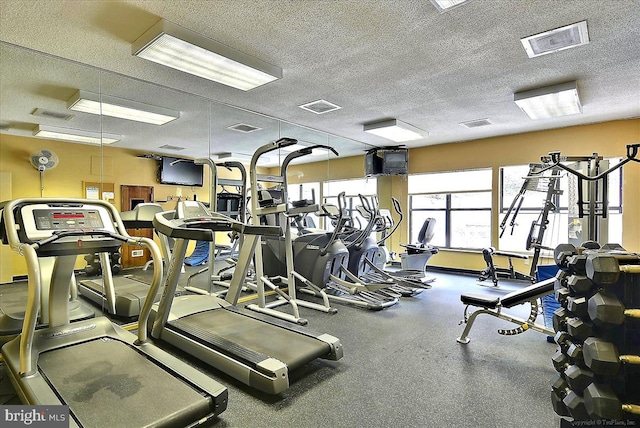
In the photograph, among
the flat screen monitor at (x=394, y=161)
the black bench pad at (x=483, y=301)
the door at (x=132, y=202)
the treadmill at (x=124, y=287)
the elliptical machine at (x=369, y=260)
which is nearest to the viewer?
the black bench pad at (x=483, y=301)

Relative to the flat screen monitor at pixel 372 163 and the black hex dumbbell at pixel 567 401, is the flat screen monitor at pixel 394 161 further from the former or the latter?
the black hex dumbbell at pixel 567 401

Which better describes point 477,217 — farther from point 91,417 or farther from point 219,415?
point 91,417

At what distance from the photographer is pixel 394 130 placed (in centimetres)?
588

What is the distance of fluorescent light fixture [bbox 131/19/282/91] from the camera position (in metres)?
2.67

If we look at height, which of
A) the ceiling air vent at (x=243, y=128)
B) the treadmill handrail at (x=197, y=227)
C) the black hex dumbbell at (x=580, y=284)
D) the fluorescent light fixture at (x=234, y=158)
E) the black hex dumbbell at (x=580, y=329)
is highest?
the ceiling air vent at (x=243, y=128)

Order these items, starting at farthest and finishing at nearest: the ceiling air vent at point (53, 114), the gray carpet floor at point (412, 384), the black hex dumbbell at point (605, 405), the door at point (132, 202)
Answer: the door at point (132, 202) → the ceiling air vent at point (53, 114) → the gray carpet floor at point (412, 384) → the black hex dumbbell at point (605, 405)

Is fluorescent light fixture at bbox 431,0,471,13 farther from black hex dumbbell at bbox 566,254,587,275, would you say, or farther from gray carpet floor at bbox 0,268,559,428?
gray carpet floor at bbox 0,268,559,428

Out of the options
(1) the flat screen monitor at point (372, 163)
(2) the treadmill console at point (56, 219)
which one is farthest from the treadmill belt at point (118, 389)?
(1) the flat screen monitor at point (372, 163)

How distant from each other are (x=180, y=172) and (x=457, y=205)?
558cm

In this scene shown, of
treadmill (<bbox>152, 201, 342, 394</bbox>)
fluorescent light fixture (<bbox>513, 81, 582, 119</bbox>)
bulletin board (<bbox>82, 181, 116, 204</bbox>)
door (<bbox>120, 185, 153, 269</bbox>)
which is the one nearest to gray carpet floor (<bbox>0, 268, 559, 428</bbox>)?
treadmill (<bbox>152, 201, 342, 394</bbox>)

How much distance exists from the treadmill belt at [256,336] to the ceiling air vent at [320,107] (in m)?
3.02

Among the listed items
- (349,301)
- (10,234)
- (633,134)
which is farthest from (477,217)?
(10,234)

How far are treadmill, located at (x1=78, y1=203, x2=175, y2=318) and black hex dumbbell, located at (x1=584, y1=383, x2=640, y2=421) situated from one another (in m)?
3.81

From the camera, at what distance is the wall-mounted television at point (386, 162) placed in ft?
25.1
